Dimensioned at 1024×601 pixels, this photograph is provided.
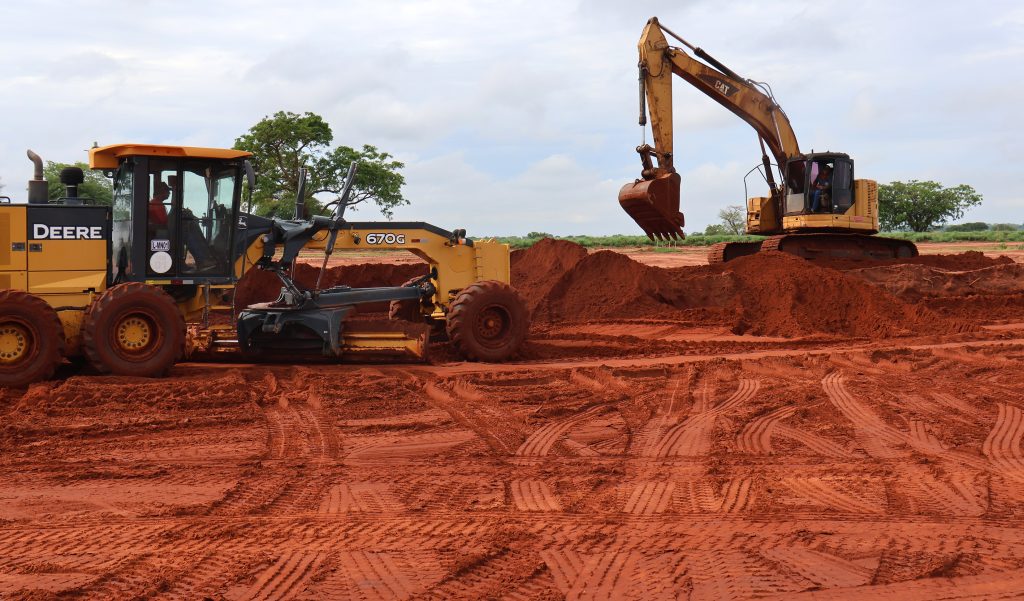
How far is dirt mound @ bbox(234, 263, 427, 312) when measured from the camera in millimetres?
16672

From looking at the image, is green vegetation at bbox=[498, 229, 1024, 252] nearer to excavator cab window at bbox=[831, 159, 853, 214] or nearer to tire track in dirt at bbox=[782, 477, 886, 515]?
excavator cab window at bbox=[831, 159, 853, 214]

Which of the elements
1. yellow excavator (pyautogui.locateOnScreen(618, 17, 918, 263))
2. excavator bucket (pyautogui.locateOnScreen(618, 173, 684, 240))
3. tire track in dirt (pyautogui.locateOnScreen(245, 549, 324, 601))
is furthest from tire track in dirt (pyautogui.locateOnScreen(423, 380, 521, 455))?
yellow excavator (pyautogui.locateOnScreen(618, 17, 918, 263))

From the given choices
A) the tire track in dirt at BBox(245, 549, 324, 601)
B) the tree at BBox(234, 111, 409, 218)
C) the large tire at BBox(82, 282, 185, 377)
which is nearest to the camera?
the tire track in dirt at BBox(245, 549, 324, 601)

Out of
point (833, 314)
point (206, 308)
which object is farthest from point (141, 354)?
point (833, 314)

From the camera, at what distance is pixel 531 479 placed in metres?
6.56

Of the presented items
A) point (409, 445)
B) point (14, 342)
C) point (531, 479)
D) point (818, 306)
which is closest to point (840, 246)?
point (818, 306)

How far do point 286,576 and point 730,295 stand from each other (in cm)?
1388

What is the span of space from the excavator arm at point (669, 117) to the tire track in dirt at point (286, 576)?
1289 cm

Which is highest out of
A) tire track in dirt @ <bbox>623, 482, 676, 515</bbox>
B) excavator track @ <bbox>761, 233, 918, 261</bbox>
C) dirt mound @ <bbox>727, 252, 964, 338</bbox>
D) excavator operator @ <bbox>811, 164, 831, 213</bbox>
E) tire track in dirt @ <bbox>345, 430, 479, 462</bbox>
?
excavator operator @ <bbox>811, 164, 831, 213</bbox>

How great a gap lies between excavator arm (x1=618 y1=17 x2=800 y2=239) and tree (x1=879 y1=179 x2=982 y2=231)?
5188 cm

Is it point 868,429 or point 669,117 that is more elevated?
point 669,117

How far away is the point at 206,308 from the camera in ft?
37.5

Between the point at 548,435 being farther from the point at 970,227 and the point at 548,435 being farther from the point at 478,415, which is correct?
the point at 970,227

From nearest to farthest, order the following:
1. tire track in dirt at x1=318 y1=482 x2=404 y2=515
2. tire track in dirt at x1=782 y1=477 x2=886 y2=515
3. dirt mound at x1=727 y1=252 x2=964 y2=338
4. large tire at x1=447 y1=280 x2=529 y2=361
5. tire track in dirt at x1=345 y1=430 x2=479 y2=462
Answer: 1. tire track in dirt at x1=318 y1=482 x2=404 y2=515
2. tire track in dirt at x1=782 y1=477 x2=886 y2=515
3. tire track in dirt at x1=345 y1=430 x2=479 y2=462
4. large tire at x1=447 y1=280 x2=529 y2=361
5. dirt mound at x1=727 y1=252 x2=964 y2=338
